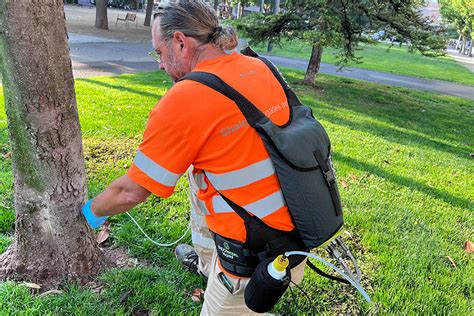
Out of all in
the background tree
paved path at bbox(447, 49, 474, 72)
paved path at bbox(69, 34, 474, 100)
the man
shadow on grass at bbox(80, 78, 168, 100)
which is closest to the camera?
the man

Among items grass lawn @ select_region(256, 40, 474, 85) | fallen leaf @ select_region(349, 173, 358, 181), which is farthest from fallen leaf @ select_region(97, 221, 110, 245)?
grass lawn @ select_region(256, 40, 474, 85)

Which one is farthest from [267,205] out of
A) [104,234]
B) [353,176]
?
[353,176]

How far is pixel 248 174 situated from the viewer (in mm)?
1701

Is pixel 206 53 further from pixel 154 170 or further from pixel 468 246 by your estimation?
pixel 468 246

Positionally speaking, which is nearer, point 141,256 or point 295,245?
point 295,245

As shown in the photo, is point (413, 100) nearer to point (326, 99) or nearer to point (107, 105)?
point (326, 99)

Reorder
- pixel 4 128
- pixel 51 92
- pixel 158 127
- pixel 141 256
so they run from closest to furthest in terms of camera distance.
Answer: pixel 158 127 → pixel 51 92 → pixel 141 256 → pixel 4 128

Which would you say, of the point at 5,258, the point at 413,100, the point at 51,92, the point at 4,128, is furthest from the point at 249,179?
the point at 413,100

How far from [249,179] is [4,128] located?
14.0 ft

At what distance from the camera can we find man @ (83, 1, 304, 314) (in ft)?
5.33

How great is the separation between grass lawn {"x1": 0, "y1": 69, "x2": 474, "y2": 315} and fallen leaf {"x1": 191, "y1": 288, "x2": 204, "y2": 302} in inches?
1.4

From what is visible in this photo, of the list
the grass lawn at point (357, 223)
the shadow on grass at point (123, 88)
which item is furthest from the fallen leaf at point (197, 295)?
the shadow on grass at point (123, 88)

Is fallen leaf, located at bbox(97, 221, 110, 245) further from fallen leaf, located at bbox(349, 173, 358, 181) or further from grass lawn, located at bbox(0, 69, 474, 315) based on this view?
fallen leaf, located at bbox(349, 173, 358, 181)

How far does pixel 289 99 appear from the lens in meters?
1.95
